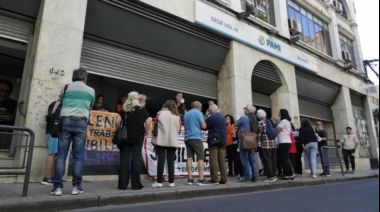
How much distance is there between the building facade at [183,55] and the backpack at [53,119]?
389 mm

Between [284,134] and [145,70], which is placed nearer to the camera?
[284,134]

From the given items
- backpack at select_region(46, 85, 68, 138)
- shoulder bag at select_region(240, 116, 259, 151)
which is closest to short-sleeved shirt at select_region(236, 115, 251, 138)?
shoulder bag at select_region(240, 116, 259, 151)

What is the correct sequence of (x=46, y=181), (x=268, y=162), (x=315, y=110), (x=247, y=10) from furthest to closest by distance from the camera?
1. (x=315, y=110)
2. (x=247, y=10)
3. (x=268, y=162)
4. (x=46, y=181)

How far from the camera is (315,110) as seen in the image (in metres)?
15.0

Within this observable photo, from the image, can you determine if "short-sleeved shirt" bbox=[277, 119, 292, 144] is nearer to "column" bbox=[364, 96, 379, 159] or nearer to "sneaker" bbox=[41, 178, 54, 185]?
"sneaker" bbox=[41, 178, 54, 185]

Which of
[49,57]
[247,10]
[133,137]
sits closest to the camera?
[133,137]

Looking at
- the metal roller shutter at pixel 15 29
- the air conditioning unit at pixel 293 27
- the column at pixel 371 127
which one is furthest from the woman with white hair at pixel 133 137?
the column at pixel 371 127

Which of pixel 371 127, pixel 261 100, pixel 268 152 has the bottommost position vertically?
pixel 268 152

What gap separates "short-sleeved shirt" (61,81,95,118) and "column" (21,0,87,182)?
176cm

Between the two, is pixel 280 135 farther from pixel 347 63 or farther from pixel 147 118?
pixel 347 63

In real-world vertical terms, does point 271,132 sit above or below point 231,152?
A: above

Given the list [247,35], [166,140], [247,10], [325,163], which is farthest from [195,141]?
[247,10]

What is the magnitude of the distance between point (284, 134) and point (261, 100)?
4932mm

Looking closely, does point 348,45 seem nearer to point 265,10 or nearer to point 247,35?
point 265,10
